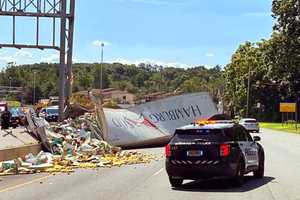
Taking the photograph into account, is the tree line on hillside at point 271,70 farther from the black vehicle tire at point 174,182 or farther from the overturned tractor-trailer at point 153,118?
the black vehicle tire at point 174,182

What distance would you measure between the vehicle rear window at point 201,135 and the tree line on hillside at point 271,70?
65.8 m

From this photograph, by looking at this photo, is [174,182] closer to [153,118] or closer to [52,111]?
[153,118]

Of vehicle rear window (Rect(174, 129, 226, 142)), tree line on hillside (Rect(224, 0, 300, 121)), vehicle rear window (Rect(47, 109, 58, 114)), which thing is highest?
tree line on hillside (Rect(224, 0, 300, 121))

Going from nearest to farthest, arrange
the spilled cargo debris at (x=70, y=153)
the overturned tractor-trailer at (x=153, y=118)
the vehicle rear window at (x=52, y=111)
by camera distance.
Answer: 1. the spilled cargo debris at (x=70, y=153)
2. the overturned tractor-trailer at (x=153, y=118)
3. the vehicle rear window at (x=52, y=111)

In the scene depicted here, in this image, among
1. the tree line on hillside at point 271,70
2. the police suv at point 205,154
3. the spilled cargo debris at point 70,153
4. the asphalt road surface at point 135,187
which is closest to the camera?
the asphalt road surface at point 135,187

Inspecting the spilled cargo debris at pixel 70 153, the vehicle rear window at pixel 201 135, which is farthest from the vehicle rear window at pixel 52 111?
the vehicle rear window at pixel 201 135

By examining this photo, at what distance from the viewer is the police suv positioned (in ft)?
54.1

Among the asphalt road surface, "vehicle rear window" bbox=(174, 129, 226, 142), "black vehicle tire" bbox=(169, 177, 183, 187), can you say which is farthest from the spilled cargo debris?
"vehicle rear window" bbox=(174, 129, 226, 142)

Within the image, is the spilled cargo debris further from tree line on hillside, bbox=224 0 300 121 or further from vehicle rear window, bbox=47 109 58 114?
tree line on hillside, bbox=224 0 300 121

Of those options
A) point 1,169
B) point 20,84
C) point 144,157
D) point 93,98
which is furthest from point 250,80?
point 1,169

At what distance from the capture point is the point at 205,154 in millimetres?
16594

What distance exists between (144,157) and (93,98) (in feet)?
40.0

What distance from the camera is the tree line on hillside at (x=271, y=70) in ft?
268

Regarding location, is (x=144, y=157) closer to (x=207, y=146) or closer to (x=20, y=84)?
(x=207, y=146)
